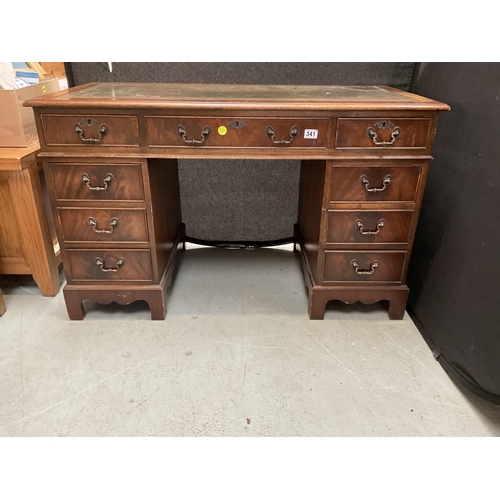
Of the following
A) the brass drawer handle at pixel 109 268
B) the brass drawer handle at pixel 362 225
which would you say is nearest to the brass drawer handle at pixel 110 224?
the brass drawer handle at pixel 109 268

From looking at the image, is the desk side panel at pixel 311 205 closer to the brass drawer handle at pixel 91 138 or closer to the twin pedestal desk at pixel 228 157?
the twin pedestal desk at pixel 228 157

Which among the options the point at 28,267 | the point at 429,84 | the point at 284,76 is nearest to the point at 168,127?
the point at 284,76

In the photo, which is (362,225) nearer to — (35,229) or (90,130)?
(90,130)

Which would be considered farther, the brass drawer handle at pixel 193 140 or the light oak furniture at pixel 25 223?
the light oak furniture at pixel 25 223

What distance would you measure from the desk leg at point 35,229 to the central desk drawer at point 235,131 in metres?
0.54

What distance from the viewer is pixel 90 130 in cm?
128

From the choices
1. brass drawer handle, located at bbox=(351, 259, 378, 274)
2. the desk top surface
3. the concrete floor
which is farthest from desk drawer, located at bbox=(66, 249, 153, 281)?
brass drawer handle, located at bbox=(351, 259, 378, 274)

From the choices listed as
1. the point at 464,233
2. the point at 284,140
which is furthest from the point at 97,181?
the point at 464,233

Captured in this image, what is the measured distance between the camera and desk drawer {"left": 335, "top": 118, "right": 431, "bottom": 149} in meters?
1.28

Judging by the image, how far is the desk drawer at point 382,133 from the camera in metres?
1.28

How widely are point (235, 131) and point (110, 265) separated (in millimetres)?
620

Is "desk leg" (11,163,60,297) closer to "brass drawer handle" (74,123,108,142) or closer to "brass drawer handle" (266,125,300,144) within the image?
"brass drawer handle" (74,123,108,142)

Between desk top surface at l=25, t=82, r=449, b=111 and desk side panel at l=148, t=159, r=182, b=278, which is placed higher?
desk top surface at l=25, t=82, r=449, b=111

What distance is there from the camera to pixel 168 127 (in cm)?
128
